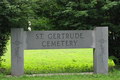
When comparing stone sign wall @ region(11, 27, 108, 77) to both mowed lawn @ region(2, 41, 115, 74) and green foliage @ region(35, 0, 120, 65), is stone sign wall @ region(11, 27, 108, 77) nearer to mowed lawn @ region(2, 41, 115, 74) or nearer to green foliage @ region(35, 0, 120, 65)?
green foliage @ region(35, 0, 120, 65)

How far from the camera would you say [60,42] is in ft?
24.1

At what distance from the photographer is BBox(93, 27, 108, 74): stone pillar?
24.2 ft

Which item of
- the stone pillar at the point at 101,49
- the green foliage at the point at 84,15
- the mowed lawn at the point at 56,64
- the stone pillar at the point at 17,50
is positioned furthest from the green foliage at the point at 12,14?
the stone pillar at the point at 101,49

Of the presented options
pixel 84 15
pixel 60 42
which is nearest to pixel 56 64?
pixel 60 42

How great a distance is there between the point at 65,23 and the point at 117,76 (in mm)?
3199

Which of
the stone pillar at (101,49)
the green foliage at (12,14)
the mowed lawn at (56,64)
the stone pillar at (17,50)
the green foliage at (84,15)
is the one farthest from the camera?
the mowed lawn at (56,64)

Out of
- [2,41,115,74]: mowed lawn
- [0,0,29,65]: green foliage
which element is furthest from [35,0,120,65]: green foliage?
[2,41,115,74]: mowed lawn

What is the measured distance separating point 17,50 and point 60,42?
1828mm

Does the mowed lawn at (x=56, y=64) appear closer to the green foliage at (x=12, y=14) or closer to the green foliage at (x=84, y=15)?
the green foliage at (x=84, y=15)

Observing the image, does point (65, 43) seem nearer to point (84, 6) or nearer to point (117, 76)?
point (84, 6)

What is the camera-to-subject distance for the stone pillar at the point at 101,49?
7.37m

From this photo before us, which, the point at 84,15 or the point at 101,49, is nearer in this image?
the point at 101,49

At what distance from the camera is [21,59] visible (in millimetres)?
7145

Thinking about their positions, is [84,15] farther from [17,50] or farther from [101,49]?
[17,50]
